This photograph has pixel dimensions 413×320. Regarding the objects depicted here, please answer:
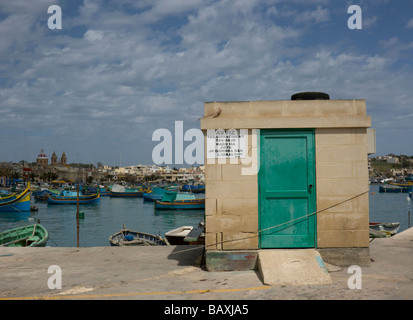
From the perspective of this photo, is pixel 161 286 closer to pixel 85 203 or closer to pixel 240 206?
pixel 240 206

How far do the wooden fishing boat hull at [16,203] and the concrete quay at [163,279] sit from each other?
199 feet

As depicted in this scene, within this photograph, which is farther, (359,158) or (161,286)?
(359,158)

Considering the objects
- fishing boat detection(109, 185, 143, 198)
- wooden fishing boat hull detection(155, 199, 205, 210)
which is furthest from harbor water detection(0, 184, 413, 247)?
fishing boat detection(109, 185, 143, 198)

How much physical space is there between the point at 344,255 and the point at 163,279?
12.4ft

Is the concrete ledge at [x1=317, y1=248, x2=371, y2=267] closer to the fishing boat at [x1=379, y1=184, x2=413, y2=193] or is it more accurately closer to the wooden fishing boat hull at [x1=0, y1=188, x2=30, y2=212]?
the wooden fishing boat hull at [x1=0, y1=188, x2=30, y2=212]

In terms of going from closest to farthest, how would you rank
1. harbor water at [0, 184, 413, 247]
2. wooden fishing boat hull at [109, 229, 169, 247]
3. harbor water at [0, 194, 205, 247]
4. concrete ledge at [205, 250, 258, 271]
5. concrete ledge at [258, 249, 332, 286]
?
concrete ledge at [258, 249, 332, 286], concrete ledge at [205, 250, 258, 271], wooden fishing boat hull at [109, 229, 169, 247], harbor water at [0, 194, 205, 247], harbor water at [0, 184, 413, 247]

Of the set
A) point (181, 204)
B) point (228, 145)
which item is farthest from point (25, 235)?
point (181, 204)

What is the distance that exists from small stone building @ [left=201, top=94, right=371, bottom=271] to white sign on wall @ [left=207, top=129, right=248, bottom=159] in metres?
0.02

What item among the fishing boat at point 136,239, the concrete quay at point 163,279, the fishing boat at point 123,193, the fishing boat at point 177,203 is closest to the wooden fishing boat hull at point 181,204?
the fishing boat at point 177,203

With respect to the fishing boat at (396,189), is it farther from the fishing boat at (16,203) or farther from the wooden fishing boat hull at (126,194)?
the fishing boat at (16,203)

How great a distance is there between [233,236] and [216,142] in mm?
1995

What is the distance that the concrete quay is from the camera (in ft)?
21.1

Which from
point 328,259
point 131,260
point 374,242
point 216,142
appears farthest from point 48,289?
point 374,242
